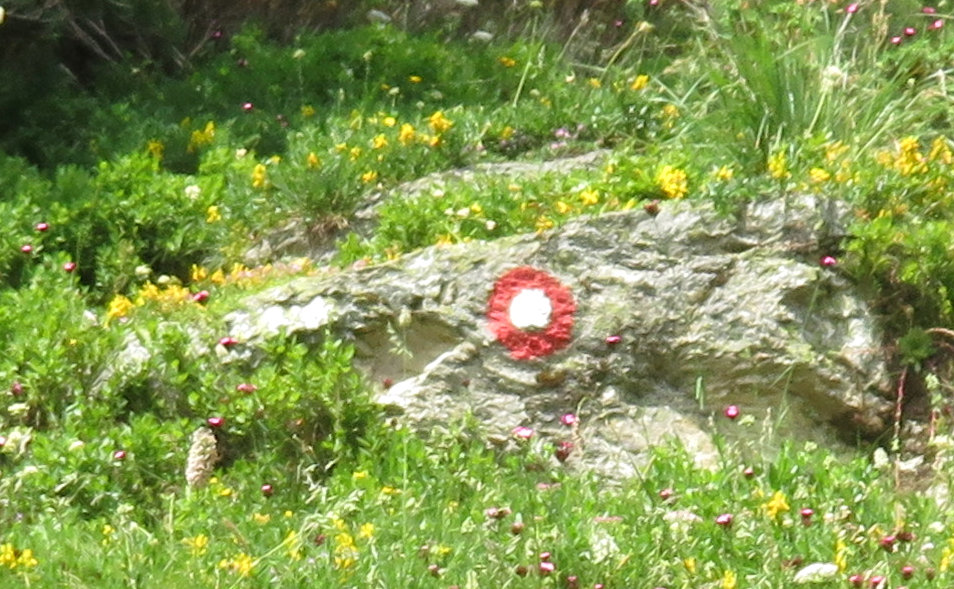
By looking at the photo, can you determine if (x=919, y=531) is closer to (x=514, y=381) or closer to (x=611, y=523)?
(x=611, y=523)

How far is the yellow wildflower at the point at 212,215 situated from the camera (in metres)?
6.45

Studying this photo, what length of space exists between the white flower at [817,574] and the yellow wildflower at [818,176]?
2.02 m

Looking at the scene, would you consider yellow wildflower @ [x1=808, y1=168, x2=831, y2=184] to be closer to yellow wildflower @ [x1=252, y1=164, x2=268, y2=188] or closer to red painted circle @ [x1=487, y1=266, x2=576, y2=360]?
red painted circle @ [x1=487, y1=266, x2=576, y2=360]

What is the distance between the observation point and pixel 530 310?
5.46 m

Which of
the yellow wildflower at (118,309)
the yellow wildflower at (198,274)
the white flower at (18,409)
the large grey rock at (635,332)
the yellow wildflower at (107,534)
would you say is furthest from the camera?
the yellow wildflower at (198,274)

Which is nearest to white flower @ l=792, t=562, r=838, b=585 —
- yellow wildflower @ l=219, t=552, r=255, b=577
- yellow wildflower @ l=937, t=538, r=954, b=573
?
yellow wildflower @ l=937, t=538, r=954, b=573

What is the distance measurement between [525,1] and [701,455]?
4.58m

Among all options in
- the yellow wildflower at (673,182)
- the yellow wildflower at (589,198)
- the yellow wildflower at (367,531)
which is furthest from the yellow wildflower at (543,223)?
the yellow wildflower at (367,531)

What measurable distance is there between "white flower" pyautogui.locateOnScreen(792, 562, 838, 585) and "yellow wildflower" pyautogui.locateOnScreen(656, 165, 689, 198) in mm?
2055

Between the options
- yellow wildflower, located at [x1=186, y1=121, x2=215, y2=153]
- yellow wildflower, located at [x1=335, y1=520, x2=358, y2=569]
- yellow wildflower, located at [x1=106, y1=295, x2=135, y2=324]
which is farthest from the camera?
yellow wildflower, located at [x1=186, y1=121, x2=215, y2=153]

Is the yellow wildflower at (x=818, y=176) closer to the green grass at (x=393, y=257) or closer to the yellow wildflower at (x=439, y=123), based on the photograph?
the green grass at (x=393, y=257)

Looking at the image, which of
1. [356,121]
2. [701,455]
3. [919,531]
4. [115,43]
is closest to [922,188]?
[701,455]

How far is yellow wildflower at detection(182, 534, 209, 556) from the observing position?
424cm

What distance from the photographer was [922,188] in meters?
5.81
